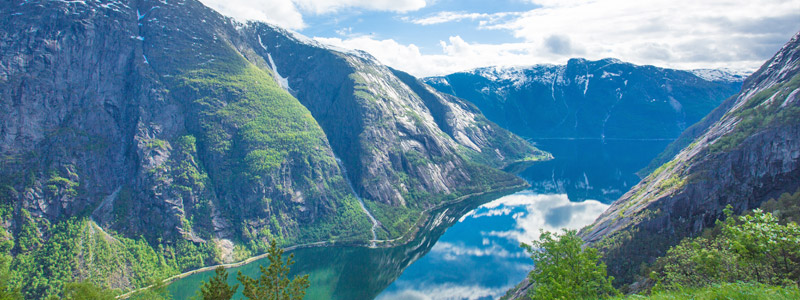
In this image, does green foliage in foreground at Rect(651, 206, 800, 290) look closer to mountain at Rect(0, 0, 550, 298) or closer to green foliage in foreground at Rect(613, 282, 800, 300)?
green foliage in foreground at Rect(613, 282, 800, 300)

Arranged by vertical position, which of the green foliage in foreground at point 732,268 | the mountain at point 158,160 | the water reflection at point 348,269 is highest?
the mountain at point 158,160

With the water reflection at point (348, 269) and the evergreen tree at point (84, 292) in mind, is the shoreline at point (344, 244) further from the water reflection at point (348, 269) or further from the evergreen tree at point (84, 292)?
the evergreen tree at point (84, 292)

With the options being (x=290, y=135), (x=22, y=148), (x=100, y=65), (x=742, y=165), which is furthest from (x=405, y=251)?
(x=100, y=65)

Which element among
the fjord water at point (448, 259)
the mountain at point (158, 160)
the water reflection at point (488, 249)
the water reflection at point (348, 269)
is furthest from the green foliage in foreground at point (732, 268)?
the mountain at point (158, 160)

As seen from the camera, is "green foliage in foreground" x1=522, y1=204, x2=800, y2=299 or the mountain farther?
the mountain

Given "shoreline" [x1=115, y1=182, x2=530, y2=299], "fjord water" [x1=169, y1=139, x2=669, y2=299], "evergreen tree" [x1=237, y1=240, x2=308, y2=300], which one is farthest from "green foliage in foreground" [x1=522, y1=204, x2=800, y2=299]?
"shoreline" [x1=115, y1=182, x2=530, y2=299]

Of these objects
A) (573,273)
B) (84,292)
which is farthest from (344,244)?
(573,273)

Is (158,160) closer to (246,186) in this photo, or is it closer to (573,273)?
(246,186)

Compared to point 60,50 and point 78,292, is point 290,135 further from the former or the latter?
point 78,292
